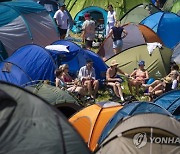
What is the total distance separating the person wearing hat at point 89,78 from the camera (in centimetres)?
1331

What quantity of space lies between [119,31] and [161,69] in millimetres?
1876

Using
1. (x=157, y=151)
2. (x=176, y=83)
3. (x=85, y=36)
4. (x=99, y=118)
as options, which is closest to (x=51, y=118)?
(x=157, y=151)

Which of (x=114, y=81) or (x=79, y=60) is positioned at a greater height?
(x=79, y=60)

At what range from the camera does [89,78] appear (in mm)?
13422

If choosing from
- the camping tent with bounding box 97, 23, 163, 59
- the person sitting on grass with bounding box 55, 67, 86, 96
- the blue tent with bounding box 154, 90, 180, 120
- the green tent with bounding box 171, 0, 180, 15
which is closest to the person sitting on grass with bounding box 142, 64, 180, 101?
the person sitting on grass with bounding box 55, 67, 86, 96

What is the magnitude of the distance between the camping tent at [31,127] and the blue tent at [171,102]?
14.7 feet

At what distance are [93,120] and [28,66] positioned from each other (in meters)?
4.06

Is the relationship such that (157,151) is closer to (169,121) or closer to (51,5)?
(169,121)

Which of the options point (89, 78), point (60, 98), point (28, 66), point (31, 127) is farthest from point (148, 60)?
point (31, 127)

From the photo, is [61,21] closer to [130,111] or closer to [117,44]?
[117,44]

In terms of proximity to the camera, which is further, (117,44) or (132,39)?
(132,39)

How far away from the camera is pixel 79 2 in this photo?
2270 cm

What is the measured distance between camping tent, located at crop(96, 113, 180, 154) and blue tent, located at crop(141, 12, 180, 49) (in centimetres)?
1003

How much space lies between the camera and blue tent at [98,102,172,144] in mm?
8634
